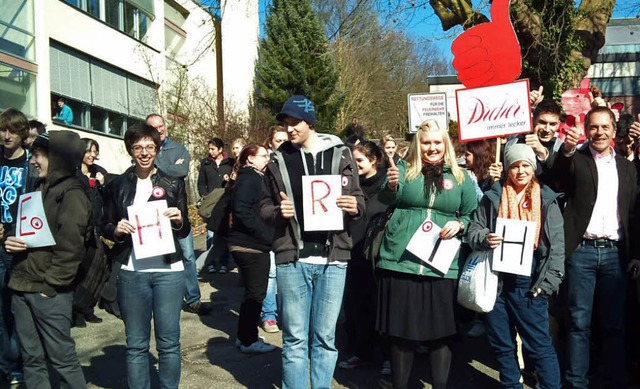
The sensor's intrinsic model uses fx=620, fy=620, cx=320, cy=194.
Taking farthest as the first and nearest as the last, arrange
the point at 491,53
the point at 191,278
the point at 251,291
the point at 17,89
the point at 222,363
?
the point at 17,89 → the point at 191,278 → the point at 491,53 → the point at 251,291 → the point at 222,363

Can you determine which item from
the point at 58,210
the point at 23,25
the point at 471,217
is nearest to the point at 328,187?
the point at 471,217

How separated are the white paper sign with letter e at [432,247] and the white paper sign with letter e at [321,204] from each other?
1.70 feet

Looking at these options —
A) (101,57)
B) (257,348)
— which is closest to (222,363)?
(257,348)

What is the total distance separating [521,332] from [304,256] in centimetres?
160

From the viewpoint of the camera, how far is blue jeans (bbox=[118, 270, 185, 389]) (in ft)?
13.6

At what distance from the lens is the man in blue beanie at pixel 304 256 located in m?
4.09

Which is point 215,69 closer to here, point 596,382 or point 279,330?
point 279,330

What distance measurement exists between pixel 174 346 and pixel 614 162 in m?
3.34

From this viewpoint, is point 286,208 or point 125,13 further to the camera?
point 125,13

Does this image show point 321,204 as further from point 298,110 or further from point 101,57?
point 101,57

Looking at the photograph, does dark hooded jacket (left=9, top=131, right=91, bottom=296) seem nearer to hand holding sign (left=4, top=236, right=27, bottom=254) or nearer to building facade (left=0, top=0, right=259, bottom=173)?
hand holding sign (left=4, top=236, right=27, bottom=254)

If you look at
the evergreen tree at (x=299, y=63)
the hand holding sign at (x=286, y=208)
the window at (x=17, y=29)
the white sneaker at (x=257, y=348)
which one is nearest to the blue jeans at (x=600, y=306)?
the hand holding sign at (x=286, y=208)

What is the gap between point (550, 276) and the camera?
4.16 meters

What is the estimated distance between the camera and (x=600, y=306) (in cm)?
437
